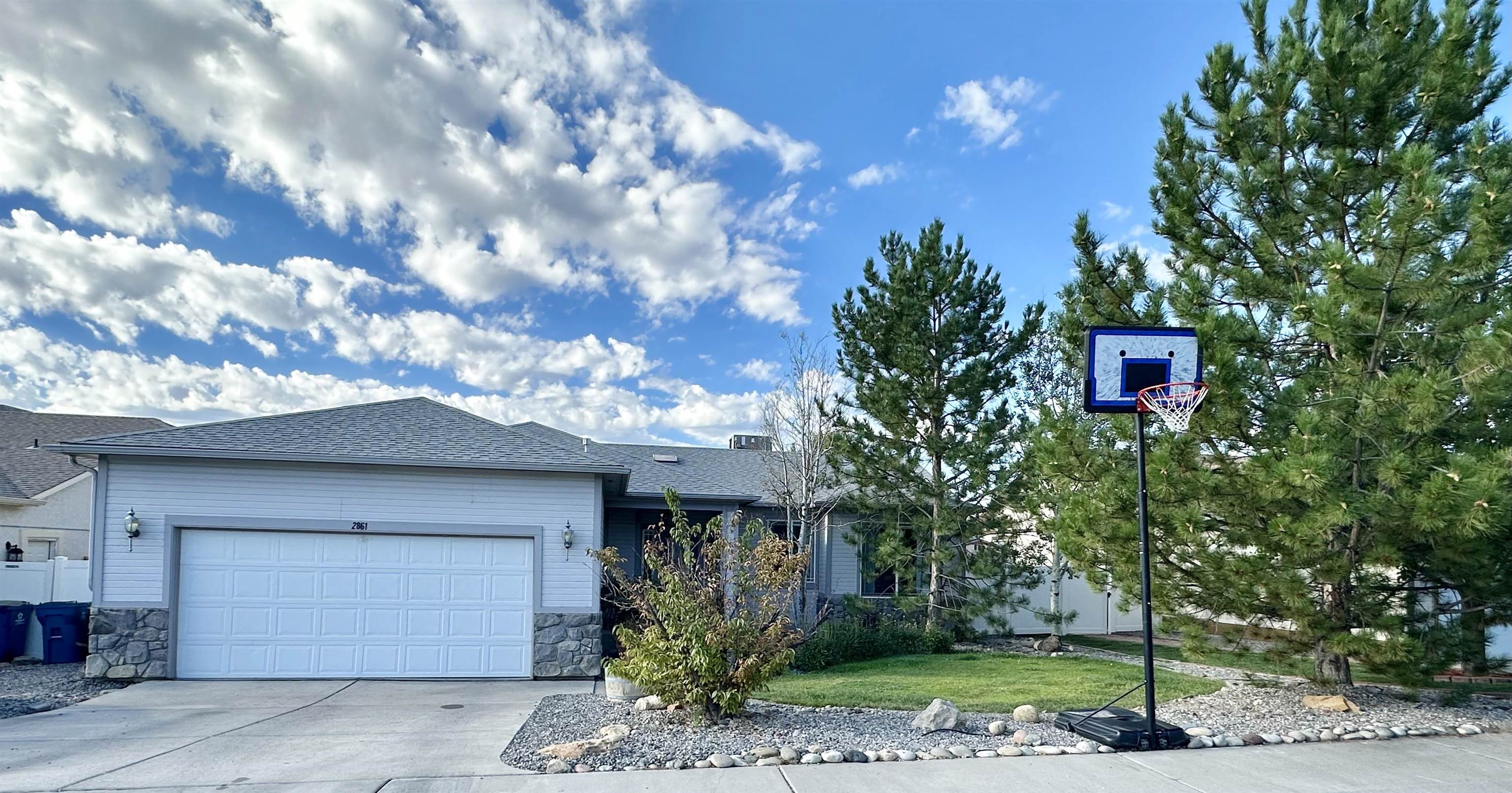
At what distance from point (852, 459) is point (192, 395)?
12494mm

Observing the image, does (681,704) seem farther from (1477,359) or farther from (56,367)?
(56,367)

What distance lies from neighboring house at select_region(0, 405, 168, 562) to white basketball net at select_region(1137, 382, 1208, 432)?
21.2m

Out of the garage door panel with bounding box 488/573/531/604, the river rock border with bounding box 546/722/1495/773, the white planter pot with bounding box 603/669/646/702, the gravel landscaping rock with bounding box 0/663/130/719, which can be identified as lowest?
the gravel landscaping rock with bounding box 0/663/130/719

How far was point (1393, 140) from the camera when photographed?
24.4 ft

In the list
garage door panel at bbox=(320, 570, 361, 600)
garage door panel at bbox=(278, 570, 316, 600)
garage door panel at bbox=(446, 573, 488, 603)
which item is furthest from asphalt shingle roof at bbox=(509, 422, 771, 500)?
garage door panel at bbox=(278, 570, 316, 600)

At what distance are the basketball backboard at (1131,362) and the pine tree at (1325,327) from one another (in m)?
0.45

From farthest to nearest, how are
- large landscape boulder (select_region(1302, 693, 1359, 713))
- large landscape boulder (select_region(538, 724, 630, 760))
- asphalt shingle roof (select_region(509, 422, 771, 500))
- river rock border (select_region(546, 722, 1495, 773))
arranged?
asphalt shingle roof (select_region(509, 422, 771, 500)) < large landscape boulder (select_region(1302, 693, 1359, 713)) < large landscape boulder (select_region(538, 724, 630, 760)) < river rock border (select_region(546, 722, 1495, 773))

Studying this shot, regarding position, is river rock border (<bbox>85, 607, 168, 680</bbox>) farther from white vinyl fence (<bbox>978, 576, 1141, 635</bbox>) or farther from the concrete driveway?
white vinyl fence (<bbox>978, 576, 1141, 635</bbox>)

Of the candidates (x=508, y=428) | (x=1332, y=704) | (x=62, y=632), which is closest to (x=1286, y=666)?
(x=1332, y=704)

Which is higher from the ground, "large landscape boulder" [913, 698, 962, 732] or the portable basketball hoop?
the portable basketball hoop

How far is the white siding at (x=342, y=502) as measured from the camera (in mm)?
9859

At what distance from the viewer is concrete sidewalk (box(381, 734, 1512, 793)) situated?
A: 5027 millimetres

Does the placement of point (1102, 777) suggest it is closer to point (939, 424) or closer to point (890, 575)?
point (939, 424)

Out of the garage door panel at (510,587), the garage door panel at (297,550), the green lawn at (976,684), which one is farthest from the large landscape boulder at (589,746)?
the garage door panel at (297,550)
